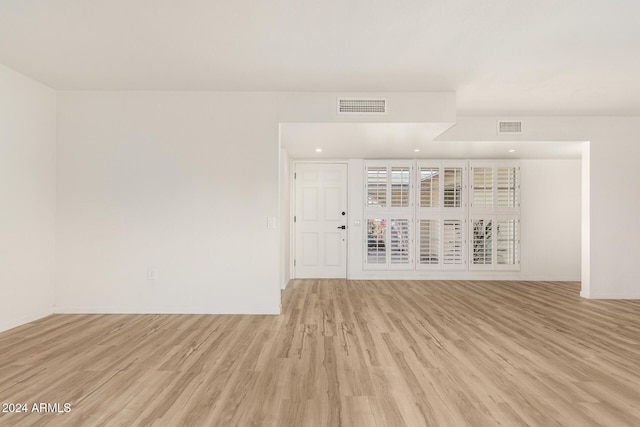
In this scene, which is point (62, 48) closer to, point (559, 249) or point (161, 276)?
point (161, 276)

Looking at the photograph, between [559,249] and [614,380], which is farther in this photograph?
[559,249]

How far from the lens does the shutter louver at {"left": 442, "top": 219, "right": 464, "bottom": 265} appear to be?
6.40 metres

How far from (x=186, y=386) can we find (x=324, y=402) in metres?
0.92

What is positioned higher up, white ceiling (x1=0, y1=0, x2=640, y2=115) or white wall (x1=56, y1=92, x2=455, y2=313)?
white ceiling (x1=0, y1=0, x2=640, y2=115)

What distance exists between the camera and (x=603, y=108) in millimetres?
4488

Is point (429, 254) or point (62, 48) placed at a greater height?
point (62, 48)

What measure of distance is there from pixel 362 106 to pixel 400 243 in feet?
10.7

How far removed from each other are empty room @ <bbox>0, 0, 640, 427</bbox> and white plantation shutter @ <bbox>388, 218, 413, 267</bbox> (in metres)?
0.03

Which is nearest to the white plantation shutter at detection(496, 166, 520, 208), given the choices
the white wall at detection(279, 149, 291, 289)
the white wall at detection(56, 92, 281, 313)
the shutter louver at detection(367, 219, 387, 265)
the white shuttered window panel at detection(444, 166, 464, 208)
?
the white shuttered window panel at detection(444, 166, 464, 208)

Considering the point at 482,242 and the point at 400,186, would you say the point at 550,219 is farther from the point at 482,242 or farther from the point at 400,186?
the point at 400,186

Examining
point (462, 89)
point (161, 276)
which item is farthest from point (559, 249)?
point (161, 276)

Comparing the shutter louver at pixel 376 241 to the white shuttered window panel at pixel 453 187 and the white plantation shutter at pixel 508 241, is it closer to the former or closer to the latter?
the white shuttered window panel at pixel 453 187

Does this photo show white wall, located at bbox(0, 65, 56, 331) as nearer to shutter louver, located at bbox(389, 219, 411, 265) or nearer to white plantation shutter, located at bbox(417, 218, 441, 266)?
shutter louver, located at bbox(389, 219, 411, 265)

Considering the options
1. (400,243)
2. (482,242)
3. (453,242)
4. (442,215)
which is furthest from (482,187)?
(400,243)
